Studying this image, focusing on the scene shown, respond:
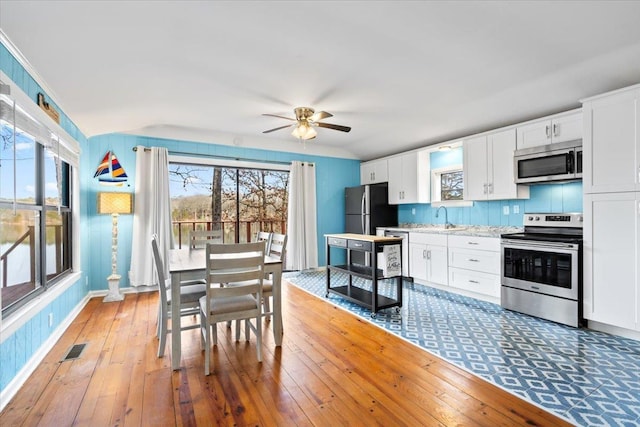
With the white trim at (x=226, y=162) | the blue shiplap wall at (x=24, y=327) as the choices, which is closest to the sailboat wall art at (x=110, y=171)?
the white trim at (x=226, y=162)

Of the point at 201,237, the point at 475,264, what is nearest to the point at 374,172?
the point at 475,264

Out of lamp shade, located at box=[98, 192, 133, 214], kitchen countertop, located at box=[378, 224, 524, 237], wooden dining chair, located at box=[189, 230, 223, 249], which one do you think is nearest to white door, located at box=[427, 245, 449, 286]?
kitchen countertop, located at box=[378, 224, 524, 237]

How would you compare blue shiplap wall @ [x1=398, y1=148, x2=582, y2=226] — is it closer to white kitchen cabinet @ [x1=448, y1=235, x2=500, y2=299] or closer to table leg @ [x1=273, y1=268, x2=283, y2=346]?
white kitchen cabinet @ [x1=448, y1=235, x2=500, y2=299]

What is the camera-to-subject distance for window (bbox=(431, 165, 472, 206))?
4988 millimetres

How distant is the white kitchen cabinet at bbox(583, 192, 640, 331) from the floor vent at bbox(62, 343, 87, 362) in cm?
478

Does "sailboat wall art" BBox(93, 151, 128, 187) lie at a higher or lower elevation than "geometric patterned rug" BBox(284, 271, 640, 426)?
higher

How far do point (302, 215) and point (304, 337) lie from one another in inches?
128

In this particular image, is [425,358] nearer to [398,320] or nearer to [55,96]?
[398,320]

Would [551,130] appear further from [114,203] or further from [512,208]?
[114,203]

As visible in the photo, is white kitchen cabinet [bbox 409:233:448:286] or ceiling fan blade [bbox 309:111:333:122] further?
white kitchen cabinet [bbox 409:233:448:286]

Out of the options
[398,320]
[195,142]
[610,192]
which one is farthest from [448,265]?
[195,142]

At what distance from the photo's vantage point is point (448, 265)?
14.6ft

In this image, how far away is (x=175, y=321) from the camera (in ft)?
7.95

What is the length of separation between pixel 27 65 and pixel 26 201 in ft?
3.47
